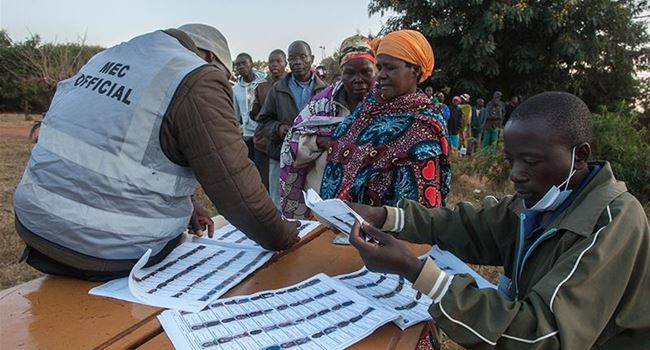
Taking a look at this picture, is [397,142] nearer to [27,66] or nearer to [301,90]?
[301,90]

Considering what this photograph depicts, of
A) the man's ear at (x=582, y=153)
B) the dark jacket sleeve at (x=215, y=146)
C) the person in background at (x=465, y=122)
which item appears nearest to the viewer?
the man's ear at (x=582, y=153)

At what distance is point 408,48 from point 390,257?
1.20 metres

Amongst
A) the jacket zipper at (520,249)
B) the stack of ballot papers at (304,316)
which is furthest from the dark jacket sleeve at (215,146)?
the jacket zipper at (520,249)

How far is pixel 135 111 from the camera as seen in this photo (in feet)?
4.38

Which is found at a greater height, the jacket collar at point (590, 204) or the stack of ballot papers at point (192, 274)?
the jacket collar at point (590, 204)

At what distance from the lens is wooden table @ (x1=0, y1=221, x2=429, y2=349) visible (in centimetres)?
113

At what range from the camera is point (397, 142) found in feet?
6.82

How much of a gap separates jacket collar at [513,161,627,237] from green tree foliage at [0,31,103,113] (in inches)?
795

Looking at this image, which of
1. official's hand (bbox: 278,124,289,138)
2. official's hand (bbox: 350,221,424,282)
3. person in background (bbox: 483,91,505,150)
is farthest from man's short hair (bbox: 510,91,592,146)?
person in background (bbox: 483,91,505,150)

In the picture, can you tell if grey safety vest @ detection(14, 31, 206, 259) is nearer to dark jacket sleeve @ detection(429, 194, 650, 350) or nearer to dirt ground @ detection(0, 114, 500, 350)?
dark jacket sleeve @ detection(429, 194, 650, 350)

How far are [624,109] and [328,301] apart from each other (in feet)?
24.7

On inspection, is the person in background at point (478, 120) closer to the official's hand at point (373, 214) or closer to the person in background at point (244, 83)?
the person in background at point (244, 83)

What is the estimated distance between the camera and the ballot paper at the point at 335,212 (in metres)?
1.35

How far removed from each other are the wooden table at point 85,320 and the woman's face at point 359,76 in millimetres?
1267
